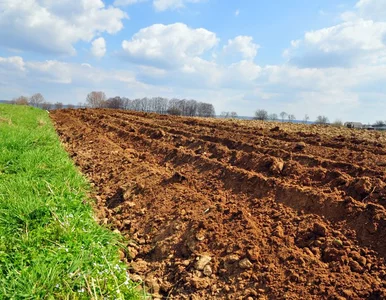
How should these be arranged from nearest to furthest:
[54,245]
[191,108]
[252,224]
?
[54,245] < [252,224] < [191,108]

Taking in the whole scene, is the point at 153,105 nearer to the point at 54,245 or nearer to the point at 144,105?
the point at 144,105

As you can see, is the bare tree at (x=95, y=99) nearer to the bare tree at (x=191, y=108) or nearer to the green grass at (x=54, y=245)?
the bare tree at (x=191, y=108)

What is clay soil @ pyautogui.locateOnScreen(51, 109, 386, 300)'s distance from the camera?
2918 millimetres

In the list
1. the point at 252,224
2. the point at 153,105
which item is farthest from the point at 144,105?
the point at 252,224

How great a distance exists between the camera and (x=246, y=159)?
5957 mm

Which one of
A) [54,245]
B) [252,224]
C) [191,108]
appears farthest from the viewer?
[191,108]

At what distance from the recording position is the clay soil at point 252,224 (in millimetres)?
2918

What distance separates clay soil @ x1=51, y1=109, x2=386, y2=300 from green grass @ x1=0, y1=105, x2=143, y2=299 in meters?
0.40

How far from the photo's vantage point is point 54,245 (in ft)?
10.9

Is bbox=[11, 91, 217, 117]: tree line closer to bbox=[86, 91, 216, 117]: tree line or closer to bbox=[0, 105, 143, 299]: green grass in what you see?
bbox=[86, 91, 216, 117]: tree line

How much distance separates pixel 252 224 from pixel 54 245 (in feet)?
6.92

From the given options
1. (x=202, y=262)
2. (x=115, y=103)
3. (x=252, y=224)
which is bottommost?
(x=202, y=262)

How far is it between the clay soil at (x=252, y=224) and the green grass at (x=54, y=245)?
402 mm

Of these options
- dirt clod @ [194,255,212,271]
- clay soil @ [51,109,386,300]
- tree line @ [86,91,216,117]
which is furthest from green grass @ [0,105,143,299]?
tree line @ [86,91,216,117]
